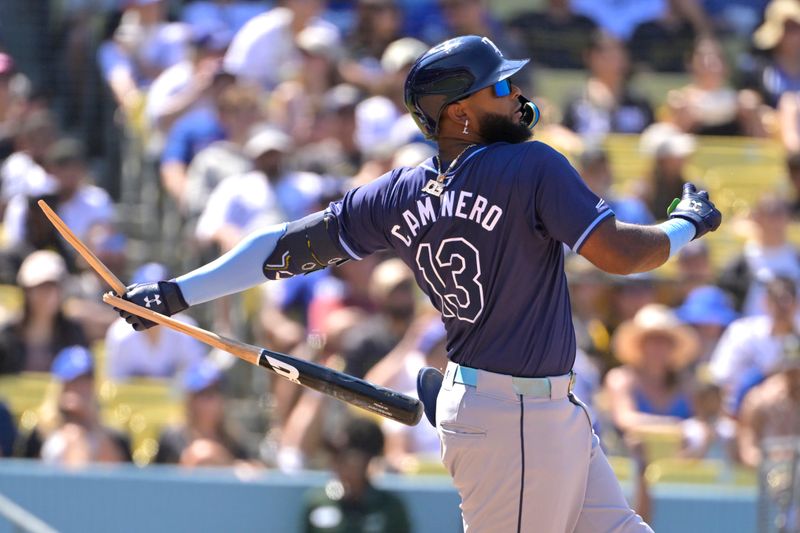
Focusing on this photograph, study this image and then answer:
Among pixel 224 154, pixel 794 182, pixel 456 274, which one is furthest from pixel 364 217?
pixel 794 182

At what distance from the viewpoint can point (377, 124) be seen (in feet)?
32.0

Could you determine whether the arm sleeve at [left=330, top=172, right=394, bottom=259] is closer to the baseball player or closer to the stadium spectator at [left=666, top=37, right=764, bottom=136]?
the baseball player

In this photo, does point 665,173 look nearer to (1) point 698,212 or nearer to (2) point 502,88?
(1) point 698,212

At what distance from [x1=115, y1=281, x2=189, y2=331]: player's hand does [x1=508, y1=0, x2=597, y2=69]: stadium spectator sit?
283 inches

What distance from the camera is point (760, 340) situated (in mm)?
8109

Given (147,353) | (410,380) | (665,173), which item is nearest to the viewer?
(410,380)

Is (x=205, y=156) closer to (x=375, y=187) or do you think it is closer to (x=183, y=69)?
(x=183, y=69)

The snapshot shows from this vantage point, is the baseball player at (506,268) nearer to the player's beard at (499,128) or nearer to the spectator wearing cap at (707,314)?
the player's beard at (499,128)

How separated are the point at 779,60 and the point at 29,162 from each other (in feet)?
17.8

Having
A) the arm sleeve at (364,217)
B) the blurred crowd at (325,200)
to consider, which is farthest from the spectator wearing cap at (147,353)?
the arm sleeve at (364,217)

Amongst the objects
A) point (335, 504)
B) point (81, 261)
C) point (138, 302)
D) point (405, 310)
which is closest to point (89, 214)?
point (81, 261)

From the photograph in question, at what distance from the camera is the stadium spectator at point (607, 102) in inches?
404

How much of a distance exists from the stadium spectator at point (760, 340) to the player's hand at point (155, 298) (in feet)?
14.4

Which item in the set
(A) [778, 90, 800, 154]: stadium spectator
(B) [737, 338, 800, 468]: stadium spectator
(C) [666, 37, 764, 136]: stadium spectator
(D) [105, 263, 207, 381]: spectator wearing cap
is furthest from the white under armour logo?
(A) [778, 90, 800, 154]: stadium spectator
